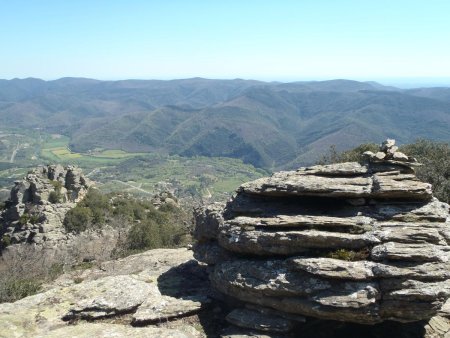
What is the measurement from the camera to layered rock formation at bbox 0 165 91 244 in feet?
174

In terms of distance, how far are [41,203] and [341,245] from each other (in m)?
51.2

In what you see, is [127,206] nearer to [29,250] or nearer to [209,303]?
[29,250]

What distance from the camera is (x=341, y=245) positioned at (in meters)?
18.5

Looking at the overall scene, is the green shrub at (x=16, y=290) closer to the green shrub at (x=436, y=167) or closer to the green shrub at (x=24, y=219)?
the green shrub at (x=24, y=219)

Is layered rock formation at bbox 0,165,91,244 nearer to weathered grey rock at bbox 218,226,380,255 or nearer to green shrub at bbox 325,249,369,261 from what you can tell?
weathered grey rock at bbox 218,226,380,255

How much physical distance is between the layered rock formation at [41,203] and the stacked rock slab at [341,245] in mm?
38154

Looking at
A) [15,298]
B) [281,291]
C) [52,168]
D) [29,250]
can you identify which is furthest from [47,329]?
[52,168]

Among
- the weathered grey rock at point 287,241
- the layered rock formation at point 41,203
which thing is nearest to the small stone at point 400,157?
the weathered grey rock at point 287,241

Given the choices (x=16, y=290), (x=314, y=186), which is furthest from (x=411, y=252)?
(x=16, y=290)

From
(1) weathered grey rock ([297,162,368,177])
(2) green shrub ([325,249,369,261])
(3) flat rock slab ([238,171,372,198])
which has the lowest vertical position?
(2) green shrub ([325,249,369,261])

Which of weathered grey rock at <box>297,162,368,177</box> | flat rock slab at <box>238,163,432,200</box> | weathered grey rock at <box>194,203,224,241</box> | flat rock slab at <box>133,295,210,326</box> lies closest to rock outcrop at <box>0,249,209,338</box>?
flat rock slab at <box>133,295,210,326</box>

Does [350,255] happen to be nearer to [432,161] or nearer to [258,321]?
[258,321]

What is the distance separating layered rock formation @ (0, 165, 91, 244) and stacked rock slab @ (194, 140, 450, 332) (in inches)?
1502

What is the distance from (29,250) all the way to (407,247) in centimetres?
4409
